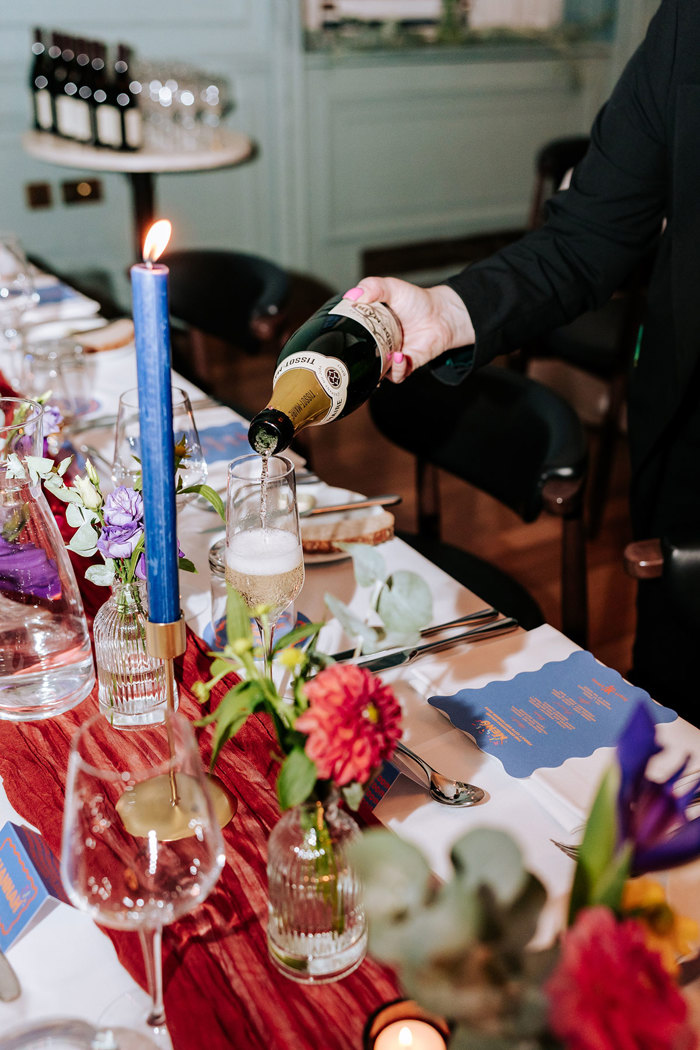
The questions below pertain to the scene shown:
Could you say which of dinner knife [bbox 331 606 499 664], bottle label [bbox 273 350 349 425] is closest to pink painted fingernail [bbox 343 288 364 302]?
bottle label [bbox 273 350 349 425]

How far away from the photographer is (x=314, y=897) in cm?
62

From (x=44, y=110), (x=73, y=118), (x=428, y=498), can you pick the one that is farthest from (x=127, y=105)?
(x=428, y=498)

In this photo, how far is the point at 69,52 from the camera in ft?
11.7

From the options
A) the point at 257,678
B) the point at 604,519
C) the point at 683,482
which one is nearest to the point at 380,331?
the point at 257,678

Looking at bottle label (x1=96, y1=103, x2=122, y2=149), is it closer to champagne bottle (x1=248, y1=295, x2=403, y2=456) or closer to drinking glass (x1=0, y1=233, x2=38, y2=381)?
drinking glass (x1=0, y1=233, x2=38, y2=381)

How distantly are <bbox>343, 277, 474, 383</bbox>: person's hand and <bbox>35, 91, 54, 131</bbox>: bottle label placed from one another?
2.92 meters

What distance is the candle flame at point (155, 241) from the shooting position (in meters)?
0.57

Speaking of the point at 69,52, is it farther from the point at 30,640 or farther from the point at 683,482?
the point at 30,640

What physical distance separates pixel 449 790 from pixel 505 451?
85 centimetres

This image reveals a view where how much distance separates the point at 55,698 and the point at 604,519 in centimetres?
241

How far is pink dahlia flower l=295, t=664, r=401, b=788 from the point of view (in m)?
0.53

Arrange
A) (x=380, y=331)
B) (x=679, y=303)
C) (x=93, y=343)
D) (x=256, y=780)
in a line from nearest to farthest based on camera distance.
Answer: (x=256, y=780) < (x=380, y=331) < (x=679, y=303) < (x=93, y=343)

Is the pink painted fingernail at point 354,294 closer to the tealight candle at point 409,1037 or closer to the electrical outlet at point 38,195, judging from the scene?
the tealight candle at point 409,1037

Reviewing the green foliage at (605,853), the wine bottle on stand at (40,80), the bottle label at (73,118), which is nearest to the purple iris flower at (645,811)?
Answer: the green foliage at (605,853)
